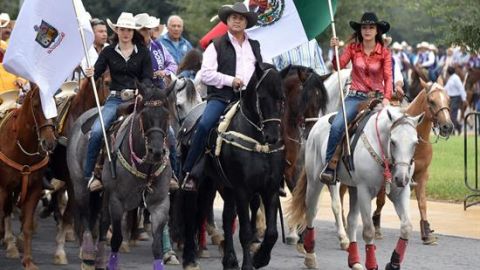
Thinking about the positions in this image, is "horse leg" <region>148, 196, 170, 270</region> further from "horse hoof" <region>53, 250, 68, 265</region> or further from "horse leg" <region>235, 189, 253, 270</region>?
"horse hoof" <region>53, 250, 68, 265</region>

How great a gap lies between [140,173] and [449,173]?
14.3m

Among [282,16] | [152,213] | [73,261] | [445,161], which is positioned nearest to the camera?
[152,213]

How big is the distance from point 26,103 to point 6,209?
1.58 m

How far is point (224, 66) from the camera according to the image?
14.6 m

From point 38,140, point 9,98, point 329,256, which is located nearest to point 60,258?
point 38,140

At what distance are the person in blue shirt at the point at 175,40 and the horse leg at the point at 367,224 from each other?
6.01 metres

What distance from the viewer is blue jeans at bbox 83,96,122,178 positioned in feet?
46.8

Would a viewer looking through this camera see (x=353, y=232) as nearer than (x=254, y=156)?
No

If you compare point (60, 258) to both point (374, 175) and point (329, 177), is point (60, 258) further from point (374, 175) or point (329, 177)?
point (374, 175)

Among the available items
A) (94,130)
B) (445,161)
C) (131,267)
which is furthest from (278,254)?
(445,161)

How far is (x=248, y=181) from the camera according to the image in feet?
45.5

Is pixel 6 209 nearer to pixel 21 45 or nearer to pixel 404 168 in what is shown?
pixel 21 45

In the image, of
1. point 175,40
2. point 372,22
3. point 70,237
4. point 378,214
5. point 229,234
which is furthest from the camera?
point 175,40

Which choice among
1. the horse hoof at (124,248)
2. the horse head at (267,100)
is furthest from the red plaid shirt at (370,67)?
the horse hoof at (124,248)
